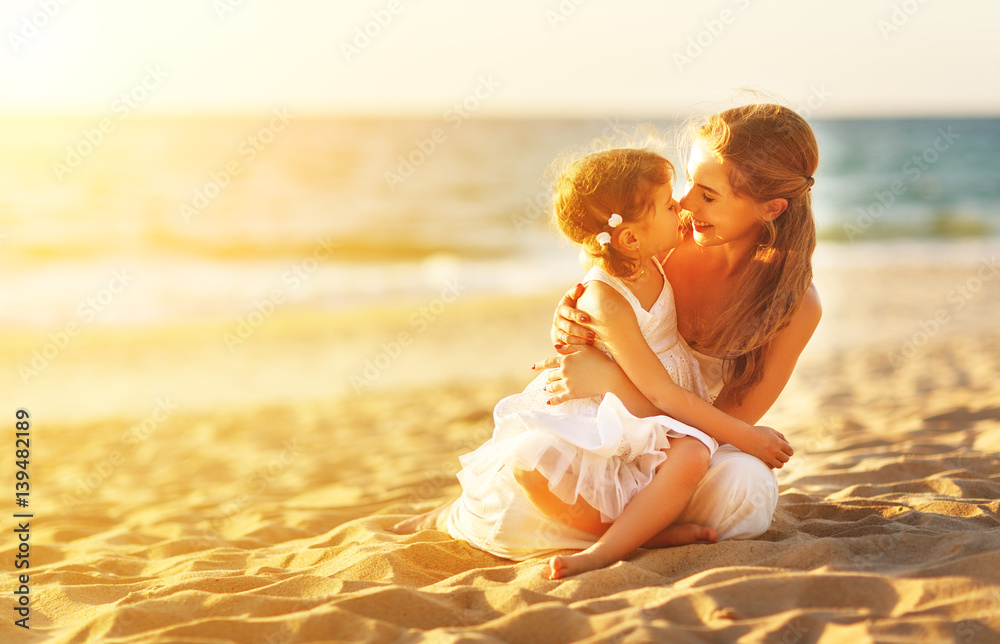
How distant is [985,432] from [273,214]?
18.1m

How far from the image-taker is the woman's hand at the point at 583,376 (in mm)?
2973

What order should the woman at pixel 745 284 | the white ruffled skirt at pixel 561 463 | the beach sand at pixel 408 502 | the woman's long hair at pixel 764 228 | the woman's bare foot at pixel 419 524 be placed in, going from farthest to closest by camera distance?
the woman's bare foot at pixel 419 524 < the woman's long hair at pixel 764 228 < the woman at pixel 745 284 < the white ruffled skirt at pixel 561 463 < the beach sand at pixel 408 502

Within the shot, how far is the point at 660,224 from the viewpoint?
2973mm

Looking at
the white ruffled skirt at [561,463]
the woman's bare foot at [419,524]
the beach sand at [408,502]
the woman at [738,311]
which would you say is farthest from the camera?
the woman's bare foot at [419,524]

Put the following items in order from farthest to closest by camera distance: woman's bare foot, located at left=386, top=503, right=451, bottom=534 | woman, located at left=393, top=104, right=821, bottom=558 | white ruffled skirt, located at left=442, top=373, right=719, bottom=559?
1. woman's bare foot, located at left=386, top=503, right=451, bottom=534
2. woman, located at left=393, top=104, right=821, bottom=558
3. white ruffled skirt, located at left=442, top=373, right=719, bottom=559

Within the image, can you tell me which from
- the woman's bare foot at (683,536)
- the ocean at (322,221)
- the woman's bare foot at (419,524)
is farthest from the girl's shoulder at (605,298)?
the woman's bare foot at (419,524)

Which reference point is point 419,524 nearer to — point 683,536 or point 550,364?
point 550,364

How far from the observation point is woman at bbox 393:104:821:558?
2.91 meters

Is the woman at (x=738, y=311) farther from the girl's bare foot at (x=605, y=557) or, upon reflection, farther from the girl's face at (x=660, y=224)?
the girl's face at (x=660, y=224)

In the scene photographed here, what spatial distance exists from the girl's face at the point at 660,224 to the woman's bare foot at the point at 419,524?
4.70ft

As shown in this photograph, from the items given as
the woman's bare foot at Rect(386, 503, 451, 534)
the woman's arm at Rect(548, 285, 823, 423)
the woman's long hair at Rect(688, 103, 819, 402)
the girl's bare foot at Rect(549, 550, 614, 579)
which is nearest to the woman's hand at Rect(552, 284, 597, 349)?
the woman's arm at Rect(548, 285, 823, 423)

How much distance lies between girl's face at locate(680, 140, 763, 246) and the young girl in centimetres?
18

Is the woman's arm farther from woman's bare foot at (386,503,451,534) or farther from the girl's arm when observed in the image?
woman's bare foot at (386,503,451,534)

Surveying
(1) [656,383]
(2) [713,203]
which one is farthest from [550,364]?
(2) [713,203]
